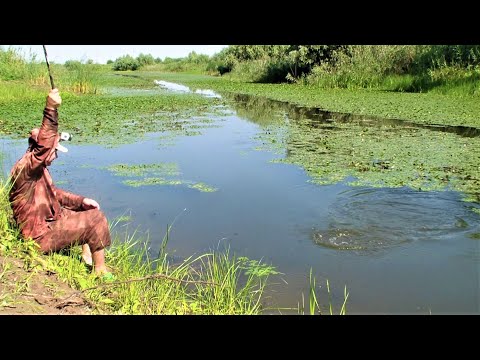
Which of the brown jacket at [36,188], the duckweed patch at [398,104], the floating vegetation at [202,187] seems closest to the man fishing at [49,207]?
the brown jacket at [36,188]

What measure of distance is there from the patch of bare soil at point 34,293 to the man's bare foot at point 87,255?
1.34ft

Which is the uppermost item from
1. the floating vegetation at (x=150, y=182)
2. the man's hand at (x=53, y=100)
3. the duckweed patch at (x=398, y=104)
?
the man's hand at (x=53, y=100)

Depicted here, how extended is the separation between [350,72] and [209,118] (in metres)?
10.1

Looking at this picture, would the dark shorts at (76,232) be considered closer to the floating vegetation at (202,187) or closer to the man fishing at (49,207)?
the man fishing at (49,207)

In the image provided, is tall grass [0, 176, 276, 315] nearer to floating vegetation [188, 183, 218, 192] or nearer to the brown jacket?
the brown jacket

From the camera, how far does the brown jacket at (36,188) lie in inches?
116

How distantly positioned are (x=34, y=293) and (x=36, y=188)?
31.1 inches

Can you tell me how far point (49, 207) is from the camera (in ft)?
10.4

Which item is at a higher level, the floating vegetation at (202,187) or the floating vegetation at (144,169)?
the floating vegetation at (144,169)

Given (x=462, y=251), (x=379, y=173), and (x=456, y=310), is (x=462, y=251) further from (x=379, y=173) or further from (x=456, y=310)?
(x=379, y=173)
